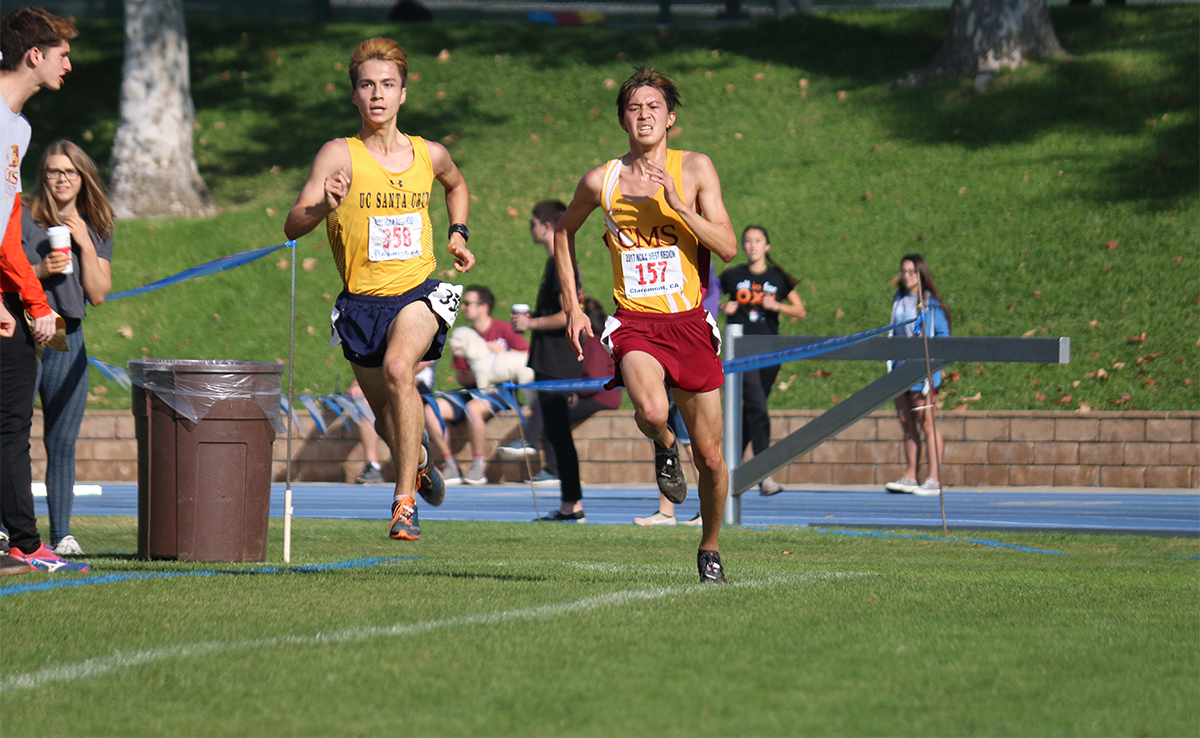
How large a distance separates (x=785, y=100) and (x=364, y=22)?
9.64m

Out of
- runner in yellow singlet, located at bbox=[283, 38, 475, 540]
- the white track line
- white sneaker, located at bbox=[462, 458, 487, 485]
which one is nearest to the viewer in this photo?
the white track line

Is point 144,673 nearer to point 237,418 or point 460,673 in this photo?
point 460,673

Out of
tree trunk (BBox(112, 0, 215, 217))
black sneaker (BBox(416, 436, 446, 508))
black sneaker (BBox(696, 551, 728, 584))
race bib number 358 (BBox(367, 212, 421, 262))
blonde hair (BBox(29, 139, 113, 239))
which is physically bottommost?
black sneaker (BBox(696, 551, 728, 584))

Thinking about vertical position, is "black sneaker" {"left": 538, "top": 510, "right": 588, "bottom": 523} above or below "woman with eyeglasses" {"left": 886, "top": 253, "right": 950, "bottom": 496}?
below

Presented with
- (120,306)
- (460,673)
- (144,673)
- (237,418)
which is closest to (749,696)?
(460,673)

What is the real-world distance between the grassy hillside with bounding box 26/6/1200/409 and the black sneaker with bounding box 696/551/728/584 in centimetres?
901

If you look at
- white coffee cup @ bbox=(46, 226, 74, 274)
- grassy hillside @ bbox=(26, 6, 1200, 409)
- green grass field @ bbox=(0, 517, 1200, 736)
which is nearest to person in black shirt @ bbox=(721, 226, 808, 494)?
grassy hillside @ bbox=(26, 6, 1200, 409)

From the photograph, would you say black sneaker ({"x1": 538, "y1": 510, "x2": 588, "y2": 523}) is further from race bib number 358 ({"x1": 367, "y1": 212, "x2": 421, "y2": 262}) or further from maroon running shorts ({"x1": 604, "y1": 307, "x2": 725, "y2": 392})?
maroon running shorts ({"x1": 604, "y1": 307, "x2": 725, "y2": 392})

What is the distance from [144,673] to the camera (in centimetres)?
410

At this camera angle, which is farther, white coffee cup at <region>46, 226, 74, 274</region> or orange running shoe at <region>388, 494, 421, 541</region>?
white coffee cup at <region>46, 226, 74, 274</region>

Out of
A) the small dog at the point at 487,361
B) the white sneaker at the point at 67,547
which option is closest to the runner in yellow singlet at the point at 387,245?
the white sneaker at the point at 67,547

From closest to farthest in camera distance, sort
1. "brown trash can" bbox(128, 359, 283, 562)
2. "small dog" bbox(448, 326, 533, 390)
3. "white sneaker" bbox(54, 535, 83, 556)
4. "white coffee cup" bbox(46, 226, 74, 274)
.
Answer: "white coffee cup" bbox(46, 226, 74, 274), "brown trash can" bbox(128, 359, 283, 562), "white sneaker" bbox(54, 535, 83, 556), "small dog" bbox(448, 326, 533, 390)

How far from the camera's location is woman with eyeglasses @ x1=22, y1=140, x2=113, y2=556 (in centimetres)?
741

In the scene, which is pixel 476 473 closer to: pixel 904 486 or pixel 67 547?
pixel 904 486
